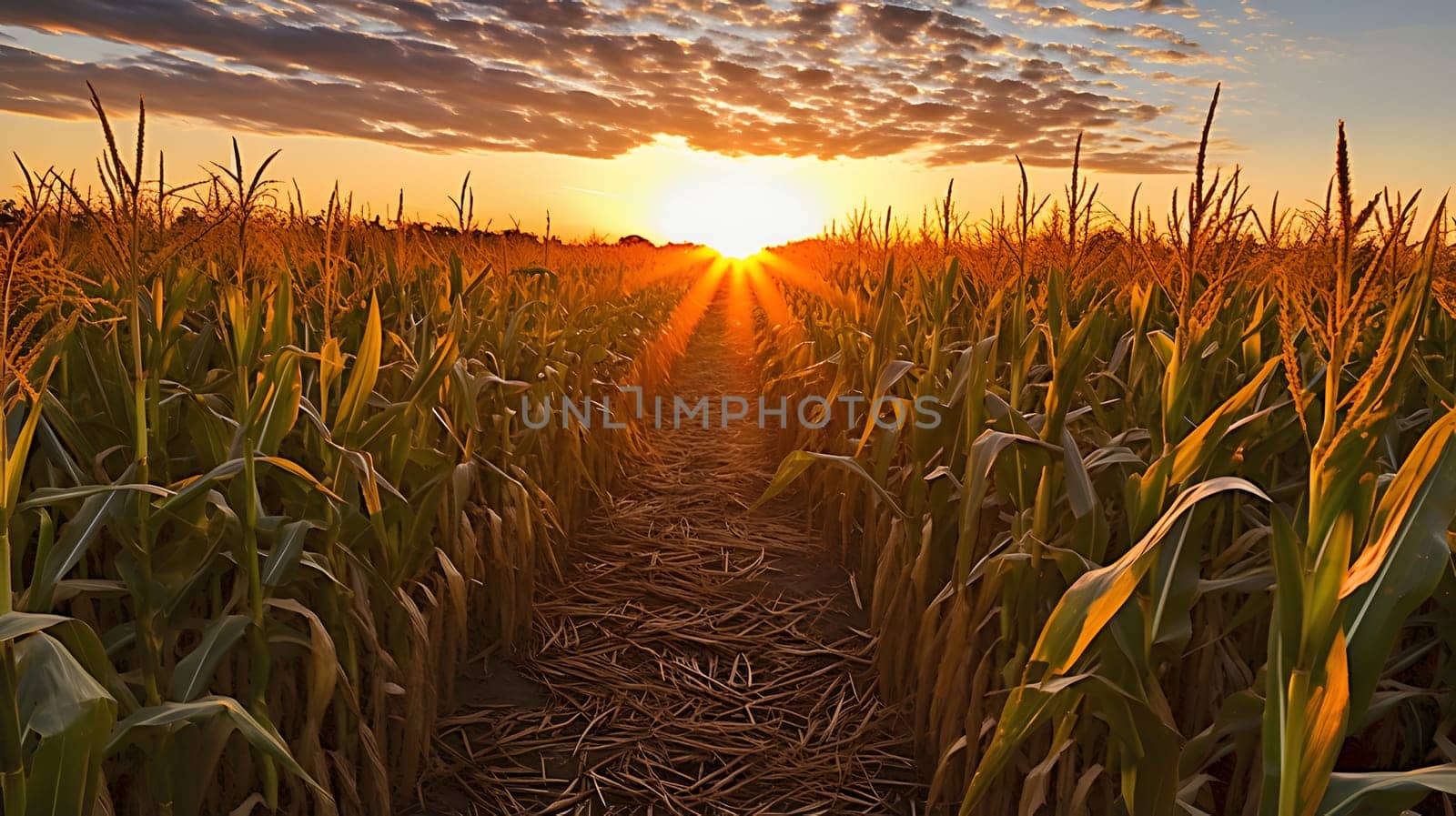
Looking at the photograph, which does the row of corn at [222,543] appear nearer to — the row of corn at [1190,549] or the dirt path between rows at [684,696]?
the dirt path between rows at [684,696]

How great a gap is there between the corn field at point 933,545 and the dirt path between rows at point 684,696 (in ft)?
0.45

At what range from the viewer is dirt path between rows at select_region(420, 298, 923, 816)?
2.75 meters

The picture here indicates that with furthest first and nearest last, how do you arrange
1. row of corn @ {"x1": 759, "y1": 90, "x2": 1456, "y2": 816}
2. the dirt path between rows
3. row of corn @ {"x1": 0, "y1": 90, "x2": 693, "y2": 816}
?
the dirt path between rows < row of corn @ {"x1": 0, "y1": 90, "x2": 693, "y2": 816} < row of corn @ {"x1": 759, "y1": 90, "x2": 1456, "y2": 816}

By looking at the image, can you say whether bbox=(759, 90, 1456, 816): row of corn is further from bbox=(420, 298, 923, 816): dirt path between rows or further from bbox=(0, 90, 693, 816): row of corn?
bbox=(0, 90, 693, 816): row of corn

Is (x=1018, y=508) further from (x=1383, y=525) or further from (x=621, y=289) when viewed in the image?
Result: (x=621, y=289)

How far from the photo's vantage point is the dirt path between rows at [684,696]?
275 cm

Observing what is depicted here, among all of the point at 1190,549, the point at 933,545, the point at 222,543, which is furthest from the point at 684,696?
the point at 1190,549

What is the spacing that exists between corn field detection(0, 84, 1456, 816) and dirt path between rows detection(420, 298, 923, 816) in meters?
0.14

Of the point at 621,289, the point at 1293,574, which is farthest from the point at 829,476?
the point at 621,289

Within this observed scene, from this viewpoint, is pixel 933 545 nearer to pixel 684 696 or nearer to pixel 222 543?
pixel 684 696

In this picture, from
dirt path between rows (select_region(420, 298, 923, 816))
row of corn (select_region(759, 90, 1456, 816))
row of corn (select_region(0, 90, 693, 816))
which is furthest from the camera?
dirt path between rows (select_region(420, 298, 923, 816))

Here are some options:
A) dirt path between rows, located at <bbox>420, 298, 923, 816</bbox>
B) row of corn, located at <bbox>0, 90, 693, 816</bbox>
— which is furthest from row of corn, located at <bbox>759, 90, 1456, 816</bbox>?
row of corn, located at <bbox>0, 90, 693, 816</bbox>

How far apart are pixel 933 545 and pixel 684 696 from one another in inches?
49.4

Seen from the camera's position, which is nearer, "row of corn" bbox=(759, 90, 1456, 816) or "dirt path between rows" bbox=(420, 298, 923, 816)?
"row of corn" bbox=(759, 90, 1456, 816)
